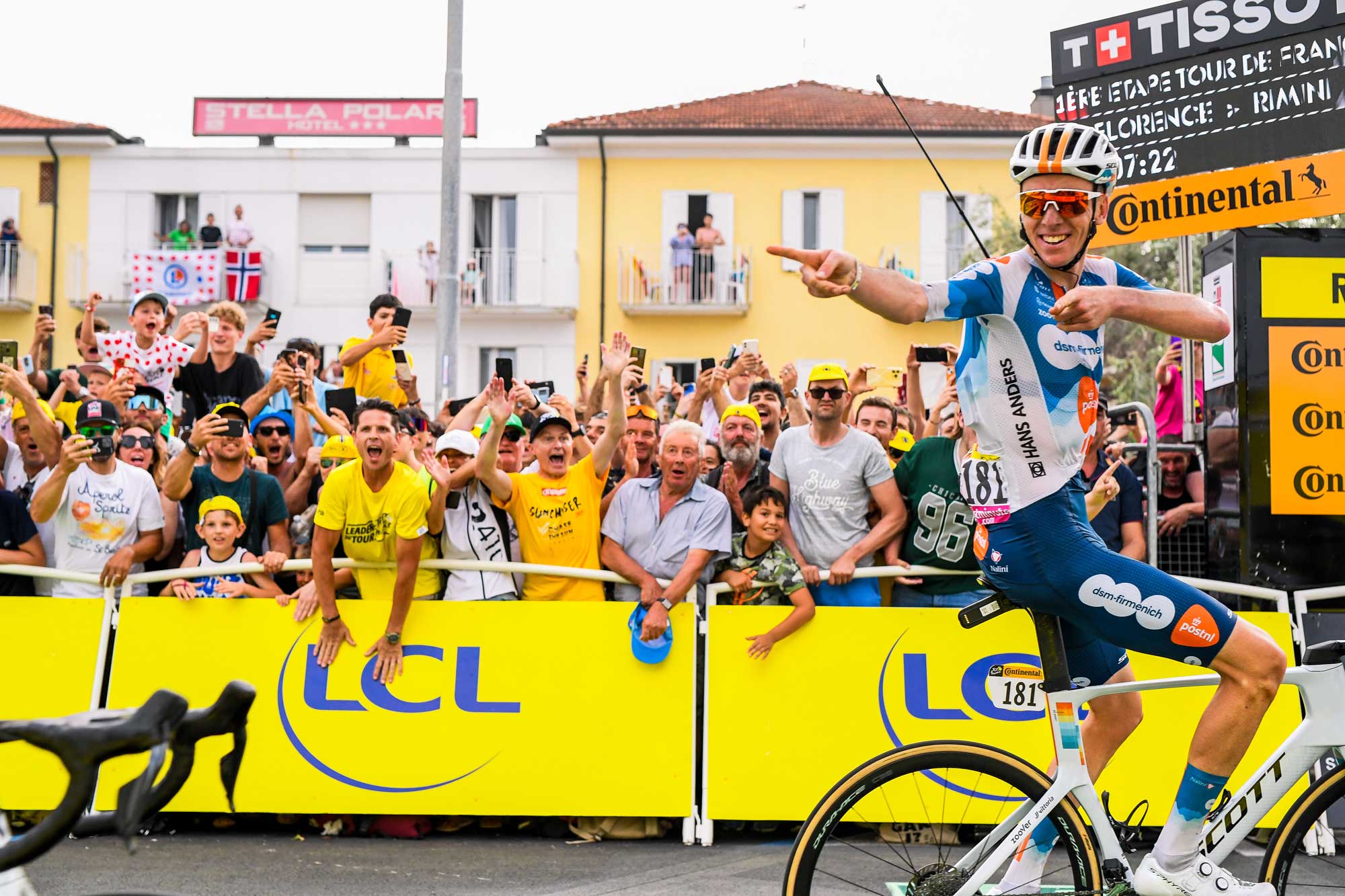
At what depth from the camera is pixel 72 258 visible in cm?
3122

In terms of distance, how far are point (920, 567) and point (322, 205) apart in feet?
89.4

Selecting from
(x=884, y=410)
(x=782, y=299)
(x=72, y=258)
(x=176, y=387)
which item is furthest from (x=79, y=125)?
(x=884, y=410)

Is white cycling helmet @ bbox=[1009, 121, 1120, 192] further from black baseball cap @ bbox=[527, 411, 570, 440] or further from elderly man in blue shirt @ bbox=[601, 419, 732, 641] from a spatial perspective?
black baseball cap @ bbox=[527, 411, 570, 440]

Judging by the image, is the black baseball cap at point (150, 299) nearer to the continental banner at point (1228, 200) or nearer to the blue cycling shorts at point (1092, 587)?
the continental banner at point (1228, 200)

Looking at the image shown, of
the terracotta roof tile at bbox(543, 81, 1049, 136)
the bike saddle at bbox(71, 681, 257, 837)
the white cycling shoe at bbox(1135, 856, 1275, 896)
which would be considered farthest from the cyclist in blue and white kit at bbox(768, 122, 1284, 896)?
the terracotta roof tile at bbox(543, 81, 1049, 136)

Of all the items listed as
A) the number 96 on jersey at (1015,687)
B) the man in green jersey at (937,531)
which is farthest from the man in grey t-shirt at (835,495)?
the number 96 on jersey at (1015,687)

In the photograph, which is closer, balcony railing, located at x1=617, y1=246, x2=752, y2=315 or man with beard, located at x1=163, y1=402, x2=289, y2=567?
man with beard, located at x1=163, y1=402, x2=289, y2=567

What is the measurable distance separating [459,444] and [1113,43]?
4707 mm

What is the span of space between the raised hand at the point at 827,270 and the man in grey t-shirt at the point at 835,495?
368 centimetres

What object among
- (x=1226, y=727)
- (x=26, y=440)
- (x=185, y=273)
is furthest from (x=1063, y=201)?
(x=185, y=273)

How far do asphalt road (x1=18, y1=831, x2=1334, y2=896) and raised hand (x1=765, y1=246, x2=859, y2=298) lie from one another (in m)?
3.26

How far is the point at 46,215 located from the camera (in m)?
31.4

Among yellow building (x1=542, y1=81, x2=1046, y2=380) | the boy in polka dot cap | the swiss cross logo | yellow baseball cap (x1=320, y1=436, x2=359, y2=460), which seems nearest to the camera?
yellow baseball cap (x1=320, y1=436, x2=359, y2=460)

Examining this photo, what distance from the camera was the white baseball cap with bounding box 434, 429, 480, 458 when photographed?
7.22 metres
